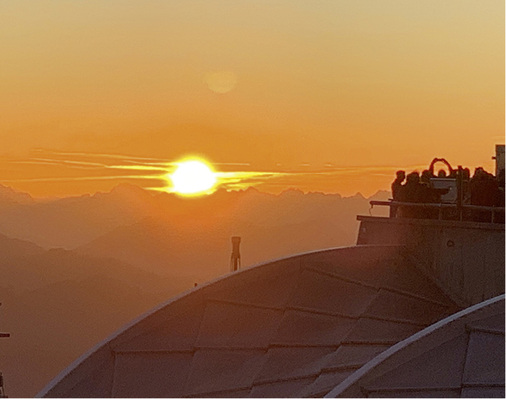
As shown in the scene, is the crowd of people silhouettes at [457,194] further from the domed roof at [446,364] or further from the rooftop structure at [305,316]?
the domed roof at [446,364]

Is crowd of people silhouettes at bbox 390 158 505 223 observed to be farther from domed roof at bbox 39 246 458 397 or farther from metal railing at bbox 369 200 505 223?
domed roof at bbox 39 246 458 397

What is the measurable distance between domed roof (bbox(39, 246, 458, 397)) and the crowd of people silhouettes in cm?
185

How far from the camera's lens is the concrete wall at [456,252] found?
34.9 metres

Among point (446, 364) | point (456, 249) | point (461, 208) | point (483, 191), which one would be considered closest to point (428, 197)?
point (461, 208)

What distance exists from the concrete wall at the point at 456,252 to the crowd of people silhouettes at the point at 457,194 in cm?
67

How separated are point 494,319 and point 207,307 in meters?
12.4

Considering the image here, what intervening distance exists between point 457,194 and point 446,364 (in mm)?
12763

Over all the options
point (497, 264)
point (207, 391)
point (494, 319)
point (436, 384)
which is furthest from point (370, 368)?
point (497, 264)

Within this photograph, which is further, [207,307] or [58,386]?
[207,307]

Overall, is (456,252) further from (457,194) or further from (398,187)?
(398,187)

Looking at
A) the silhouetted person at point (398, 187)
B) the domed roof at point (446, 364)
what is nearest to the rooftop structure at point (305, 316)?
the silhouetted person at point (398, 187)

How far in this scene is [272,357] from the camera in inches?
1307

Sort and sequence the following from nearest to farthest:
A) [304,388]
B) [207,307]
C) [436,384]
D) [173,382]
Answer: [436,384] < [304,388] < [173,382] < [207,307]

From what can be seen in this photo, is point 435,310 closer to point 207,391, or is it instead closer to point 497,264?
point 497,264
